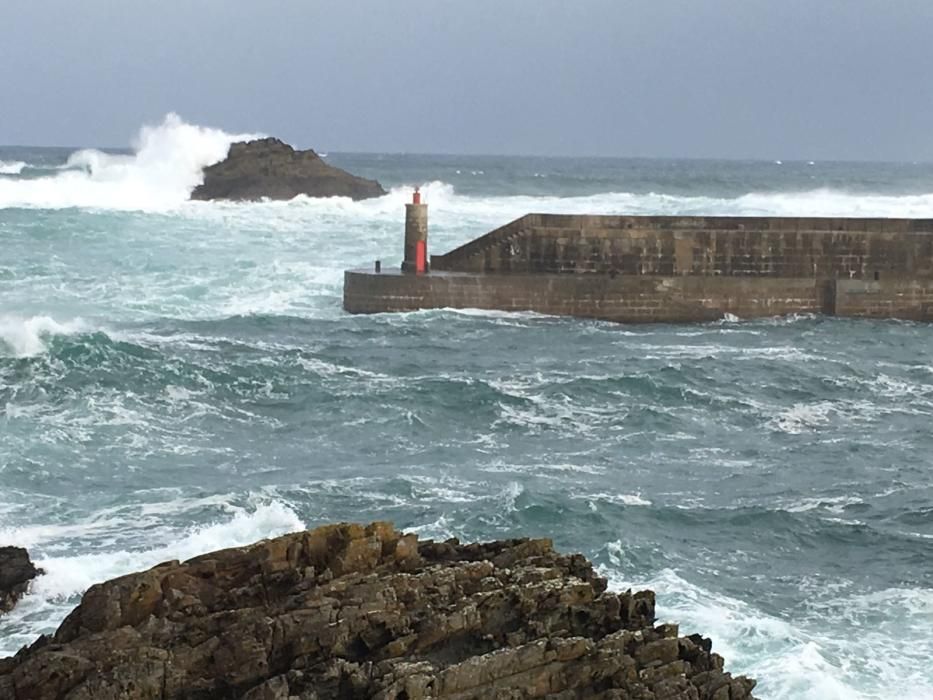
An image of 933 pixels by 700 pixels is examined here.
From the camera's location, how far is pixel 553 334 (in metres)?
23.0

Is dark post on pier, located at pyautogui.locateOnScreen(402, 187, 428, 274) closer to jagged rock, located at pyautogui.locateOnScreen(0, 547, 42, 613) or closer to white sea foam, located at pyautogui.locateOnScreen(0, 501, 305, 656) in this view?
white sea foam, located at pyautogui.locateOnScreen(0, 501, 305, 656)

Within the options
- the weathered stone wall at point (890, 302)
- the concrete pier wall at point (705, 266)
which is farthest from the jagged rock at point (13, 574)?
the weathered stone wall at point (890, 302)

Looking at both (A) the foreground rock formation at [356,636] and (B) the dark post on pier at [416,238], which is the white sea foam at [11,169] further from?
(A) the foreground rock formation at [356,636]

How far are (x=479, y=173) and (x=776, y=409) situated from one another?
8535cm

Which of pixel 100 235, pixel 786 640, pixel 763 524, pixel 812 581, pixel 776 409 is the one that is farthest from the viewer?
pixel 100 235

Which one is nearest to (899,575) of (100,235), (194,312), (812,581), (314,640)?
(812,581)

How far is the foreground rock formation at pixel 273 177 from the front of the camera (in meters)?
58.0

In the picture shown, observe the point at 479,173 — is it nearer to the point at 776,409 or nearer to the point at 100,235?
the point at 100,235

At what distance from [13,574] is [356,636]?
12.8ft

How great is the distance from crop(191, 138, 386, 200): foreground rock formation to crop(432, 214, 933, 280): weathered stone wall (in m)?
33.2

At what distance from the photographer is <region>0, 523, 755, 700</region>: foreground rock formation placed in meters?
6.75

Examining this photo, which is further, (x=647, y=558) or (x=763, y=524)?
(x=763, y=524)

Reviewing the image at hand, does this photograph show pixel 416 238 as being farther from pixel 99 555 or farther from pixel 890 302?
pixel 99 555

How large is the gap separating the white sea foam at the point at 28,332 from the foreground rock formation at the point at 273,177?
35.9m
